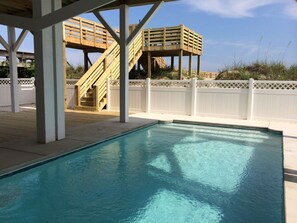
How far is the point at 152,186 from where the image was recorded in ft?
11.9

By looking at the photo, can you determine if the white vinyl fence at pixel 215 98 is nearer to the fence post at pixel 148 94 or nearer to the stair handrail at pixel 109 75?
the fence post at pixel 148 94

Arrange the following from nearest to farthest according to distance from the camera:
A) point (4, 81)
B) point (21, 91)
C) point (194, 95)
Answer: point (194, 95)
point (4, 81)
point (21, 91)

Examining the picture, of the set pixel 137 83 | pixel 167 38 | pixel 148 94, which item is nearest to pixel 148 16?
pixel 148 94

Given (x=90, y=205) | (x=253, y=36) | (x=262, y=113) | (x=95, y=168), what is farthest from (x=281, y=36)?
(x=90, y=205)

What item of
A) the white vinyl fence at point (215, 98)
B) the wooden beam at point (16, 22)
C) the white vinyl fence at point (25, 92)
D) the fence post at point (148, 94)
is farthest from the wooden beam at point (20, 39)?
the wooden beam at point (16, 22)

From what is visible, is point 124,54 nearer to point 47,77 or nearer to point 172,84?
point 172,84

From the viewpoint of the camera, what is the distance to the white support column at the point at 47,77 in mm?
4824

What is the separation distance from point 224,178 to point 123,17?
5237mm

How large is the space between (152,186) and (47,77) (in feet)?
9.19

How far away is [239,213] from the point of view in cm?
291

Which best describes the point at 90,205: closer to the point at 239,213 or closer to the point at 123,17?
the point at 239,213

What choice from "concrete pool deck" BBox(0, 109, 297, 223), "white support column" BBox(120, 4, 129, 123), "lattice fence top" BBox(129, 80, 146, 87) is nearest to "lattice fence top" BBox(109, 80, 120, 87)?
"lattice fence top" BBox(129, 80, 146, 87)

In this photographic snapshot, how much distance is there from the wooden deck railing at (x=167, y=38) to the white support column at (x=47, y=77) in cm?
899

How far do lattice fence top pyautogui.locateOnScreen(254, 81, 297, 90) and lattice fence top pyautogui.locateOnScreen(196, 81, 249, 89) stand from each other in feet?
1.13
